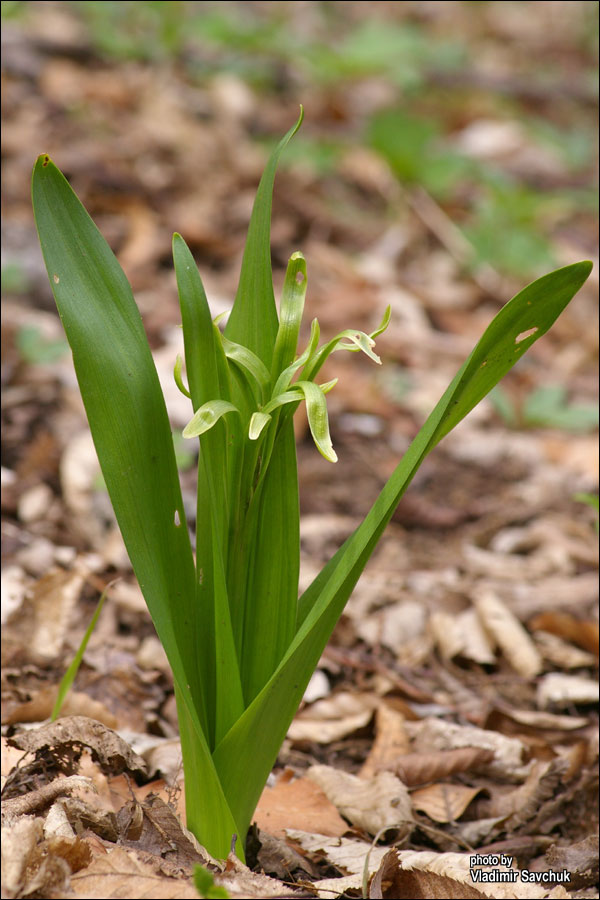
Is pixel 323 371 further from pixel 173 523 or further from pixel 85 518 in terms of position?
pixel 173 523

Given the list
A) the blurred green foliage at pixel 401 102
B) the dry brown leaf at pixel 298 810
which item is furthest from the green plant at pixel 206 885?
the blurred green foliage at pixel 401 102

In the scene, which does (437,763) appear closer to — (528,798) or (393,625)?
(528,798)

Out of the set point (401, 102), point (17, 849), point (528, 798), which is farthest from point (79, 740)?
point (401, 102)

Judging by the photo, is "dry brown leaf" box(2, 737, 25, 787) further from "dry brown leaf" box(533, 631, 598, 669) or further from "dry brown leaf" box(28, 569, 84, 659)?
"dry brown leaf" box(533, 631, 598, 669)

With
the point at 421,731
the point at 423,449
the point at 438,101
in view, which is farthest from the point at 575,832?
the point at 438,101

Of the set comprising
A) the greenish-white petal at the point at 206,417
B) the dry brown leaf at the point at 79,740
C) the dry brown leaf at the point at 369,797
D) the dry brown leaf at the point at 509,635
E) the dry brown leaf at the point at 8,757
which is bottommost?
the dry brown leaf at the point at 369,797

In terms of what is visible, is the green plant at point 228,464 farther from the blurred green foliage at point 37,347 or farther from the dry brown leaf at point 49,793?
the blurred green foliage at point 37,347
